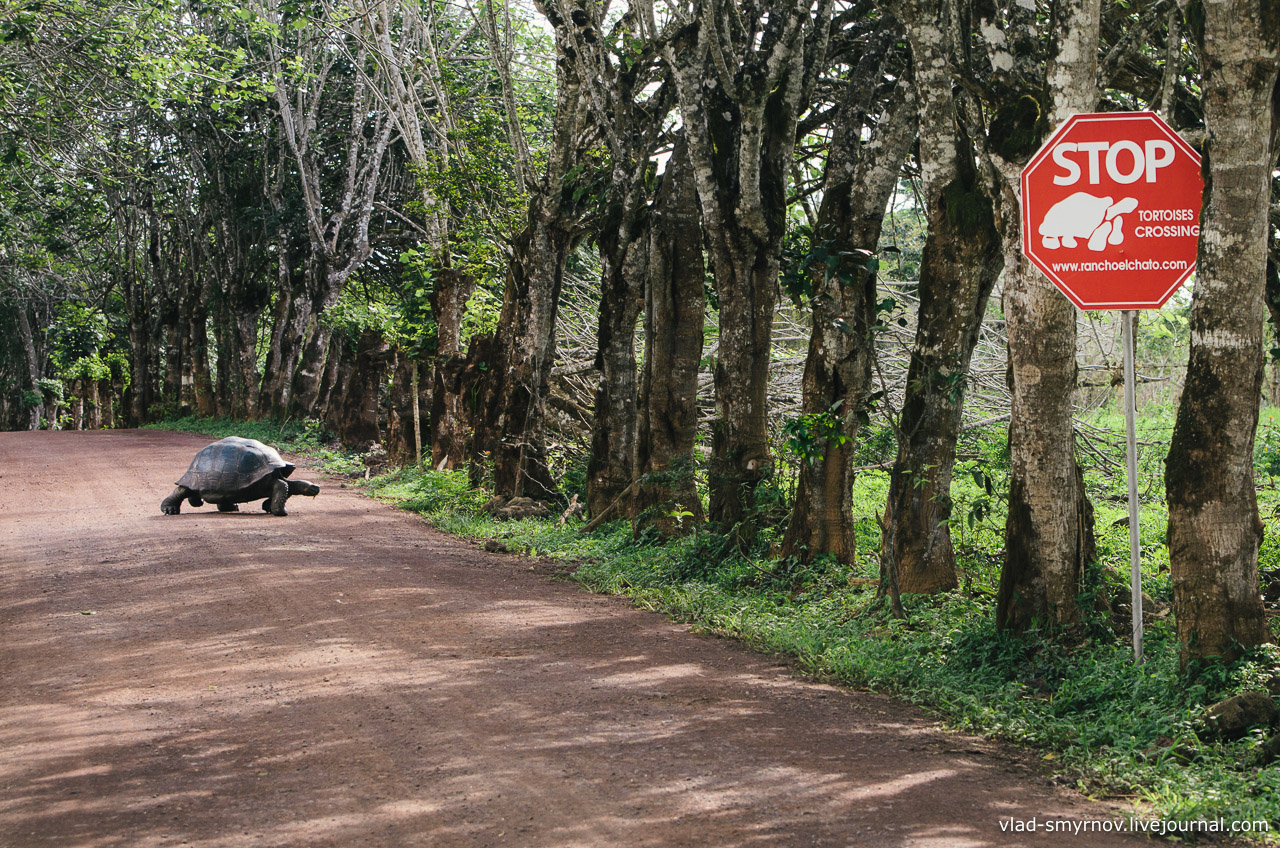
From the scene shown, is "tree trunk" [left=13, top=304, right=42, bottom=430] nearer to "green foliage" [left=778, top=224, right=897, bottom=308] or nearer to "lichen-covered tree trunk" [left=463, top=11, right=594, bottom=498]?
"lichen-covered tree trunk" [left=463, top=11, right=594, bottom=498]

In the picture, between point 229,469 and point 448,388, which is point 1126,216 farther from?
point 448,388

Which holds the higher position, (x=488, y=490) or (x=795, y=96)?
(x=795, y=96)

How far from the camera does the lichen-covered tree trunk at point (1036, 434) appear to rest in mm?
6438

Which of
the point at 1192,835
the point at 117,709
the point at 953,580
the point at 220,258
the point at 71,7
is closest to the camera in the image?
the point at 1192,835

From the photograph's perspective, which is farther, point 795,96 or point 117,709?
point 795,96

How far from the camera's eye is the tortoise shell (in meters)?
14.3

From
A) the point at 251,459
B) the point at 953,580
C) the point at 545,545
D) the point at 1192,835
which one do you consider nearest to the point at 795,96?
the point at 953,580

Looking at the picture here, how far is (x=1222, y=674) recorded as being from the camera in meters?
5.35

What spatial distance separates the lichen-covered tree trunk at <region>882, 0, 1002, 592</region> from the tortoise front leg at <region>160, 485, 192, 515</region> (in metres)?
9.92

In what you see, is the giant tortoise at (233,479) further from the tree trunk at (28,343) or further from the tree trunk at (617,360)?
the tree trunk at (28,343)

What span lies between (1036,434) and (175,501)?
11.5 m

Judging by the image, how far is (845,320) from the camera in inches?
350

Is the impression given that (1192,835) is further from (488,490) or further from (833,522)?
(488,490)

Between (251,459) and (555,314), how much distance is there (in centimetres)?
442
